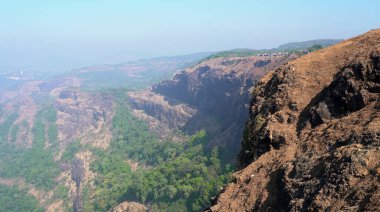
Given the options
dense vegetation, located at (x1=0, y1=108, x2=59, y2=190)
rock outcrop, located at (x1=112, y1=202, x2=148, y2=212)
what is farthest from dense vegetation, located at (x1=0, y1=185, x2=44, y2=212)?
rock outcrop, located at (x1=112, y1=202, x2=148, y2=212)

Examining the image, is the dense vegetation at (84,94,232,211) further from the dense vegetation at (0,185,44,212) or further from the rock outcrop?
the dense vegetation at (0,185,44,212)

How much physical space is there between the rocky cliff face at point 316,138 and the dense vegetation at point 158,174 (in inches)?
1733

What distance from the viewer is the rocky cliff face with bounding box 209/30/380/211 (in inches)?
496

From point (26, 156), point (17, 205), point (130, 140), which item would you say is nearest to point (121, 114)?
point (130, 140)

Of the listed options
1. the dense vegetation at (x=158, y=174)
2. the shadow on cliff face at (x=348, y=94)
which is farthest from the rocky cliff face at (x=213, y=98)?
the shadow on cliff face at (x=348, y=94)

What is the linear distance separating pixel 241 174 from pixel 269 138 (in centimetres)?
246

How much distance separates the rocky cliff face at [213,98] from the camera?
308 ft

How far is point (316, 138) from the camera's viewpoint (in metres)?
17.0

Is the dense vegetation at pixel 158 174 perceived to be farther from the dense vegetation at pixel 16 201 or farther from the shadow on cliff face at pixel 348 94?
the shadow on cliff face at pixel 348 94

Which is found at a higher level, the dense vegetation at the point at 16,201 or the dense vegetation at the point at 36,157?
the dense vegetation at the point at 36,157

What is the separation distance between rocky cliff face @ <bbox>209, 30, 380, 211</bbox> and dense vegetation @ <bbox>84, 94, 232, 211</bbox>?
44020mm

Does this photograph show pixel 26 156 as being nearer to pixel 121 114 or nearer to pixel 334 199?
pixel 121 114

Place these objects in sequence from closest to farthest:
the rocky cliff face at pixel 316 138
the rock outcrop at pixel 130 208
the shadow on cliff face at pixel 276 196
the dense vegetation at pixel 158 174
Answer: the rocky cliff face at pixel 316 138 → the shadow on cliff face at pixel 276 196 → the rock outcrop at pixel 130 208 → the dense vegetation at pixel 158 174

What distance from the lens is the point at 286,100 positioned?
21.5m
